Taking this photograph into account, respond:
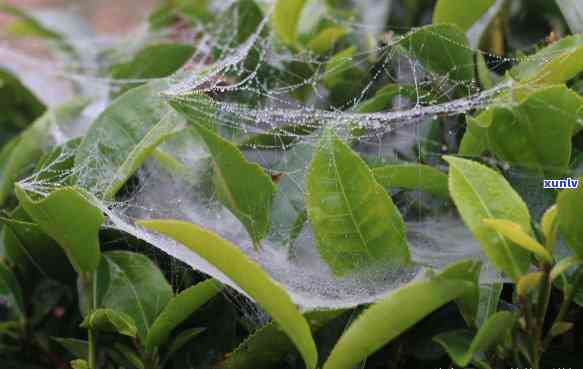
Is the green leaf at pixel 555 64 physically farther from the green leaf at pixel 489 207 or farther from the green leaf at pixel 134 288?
the green leaf at pixel 134 288

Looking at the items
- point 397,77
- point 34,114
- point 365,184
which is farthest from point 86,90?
point 365,184

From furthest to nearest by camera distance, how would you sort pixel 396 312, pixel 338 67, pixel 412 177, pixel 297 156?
1. pixel 338 67
2. pixel 297 156
3. pixel 412 177
4. pixel 396 312

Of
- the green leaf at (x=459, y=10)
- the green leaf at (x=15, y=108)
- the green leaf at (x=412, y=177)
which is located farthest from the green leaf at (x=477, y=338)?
the green leaf at (x=15, y=108)

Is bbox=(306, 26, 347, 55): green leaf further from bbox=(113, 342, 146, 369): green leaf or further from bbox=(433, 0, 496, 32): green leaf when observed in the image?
bbox=(113, 342, 146, 369): green leaf

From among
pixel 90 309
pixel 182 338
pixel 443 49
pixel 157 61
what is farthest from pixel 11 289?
pixel 443 49

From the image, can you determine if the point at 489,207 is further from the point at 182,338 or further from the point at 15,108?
the point at 15,108

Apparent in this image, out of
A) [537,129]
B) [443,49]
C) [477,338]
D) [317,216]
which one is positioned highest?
[443,49]

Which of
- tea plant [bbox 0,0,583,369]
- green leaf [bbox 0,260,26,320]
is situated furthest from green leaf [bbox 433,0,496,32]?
green leaf [bbox 0,260,26,320]
